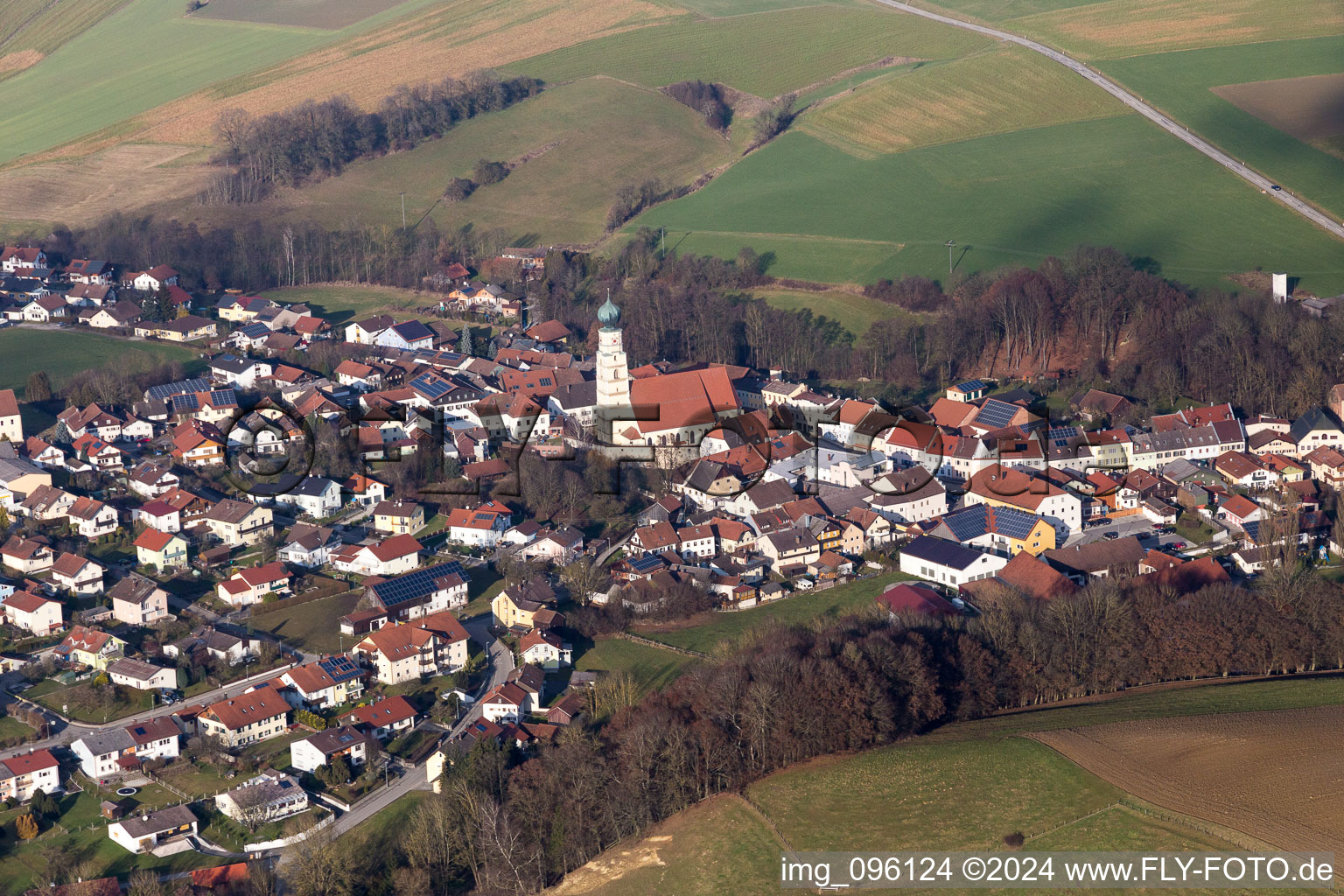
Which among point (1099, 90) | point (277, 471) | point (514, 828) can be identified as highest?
point (1099, 90)

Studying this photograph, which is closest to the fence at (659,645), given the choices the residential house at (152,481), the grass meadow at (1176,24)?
the residential house at (152,481)

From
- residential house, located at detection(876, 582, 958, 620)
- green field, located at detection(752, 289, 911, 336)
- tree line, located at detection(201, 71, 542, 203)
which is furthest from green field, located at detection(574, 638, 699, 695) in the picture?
tree line, located at detection(201, 71, 542, 203)

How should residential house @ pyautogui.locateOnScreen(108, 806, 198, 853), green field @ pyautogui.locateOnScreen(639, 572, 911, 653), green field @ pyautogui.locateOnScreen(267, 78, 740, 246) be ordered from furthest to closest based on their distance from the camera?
green field @ pyautogui.locateOnScreen(267, 78, 740, 246)
green field @ pyautogui.locateOnScreen(639, 572, 911, 653)
residential house @ pyautogui.locateOnScreen(108, 806, 198, 853)

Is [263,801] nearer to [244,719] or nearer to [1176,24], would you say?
[244,719]

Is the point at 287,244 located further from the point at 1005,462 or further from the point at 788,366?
the point at 1005,462

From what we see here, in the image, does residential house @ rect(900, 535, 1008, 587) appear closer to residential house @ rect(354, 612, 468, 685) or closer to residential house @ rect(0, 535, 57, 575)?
residential house @ rect(354, 612, 468, 685)

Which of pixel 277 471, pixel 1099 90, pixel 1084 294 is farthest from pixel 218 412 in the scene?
pixel 1099 90

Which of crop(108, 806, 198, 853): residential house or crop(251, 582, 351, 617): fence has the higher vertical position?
crop(251, 582, 351, 617): fence
